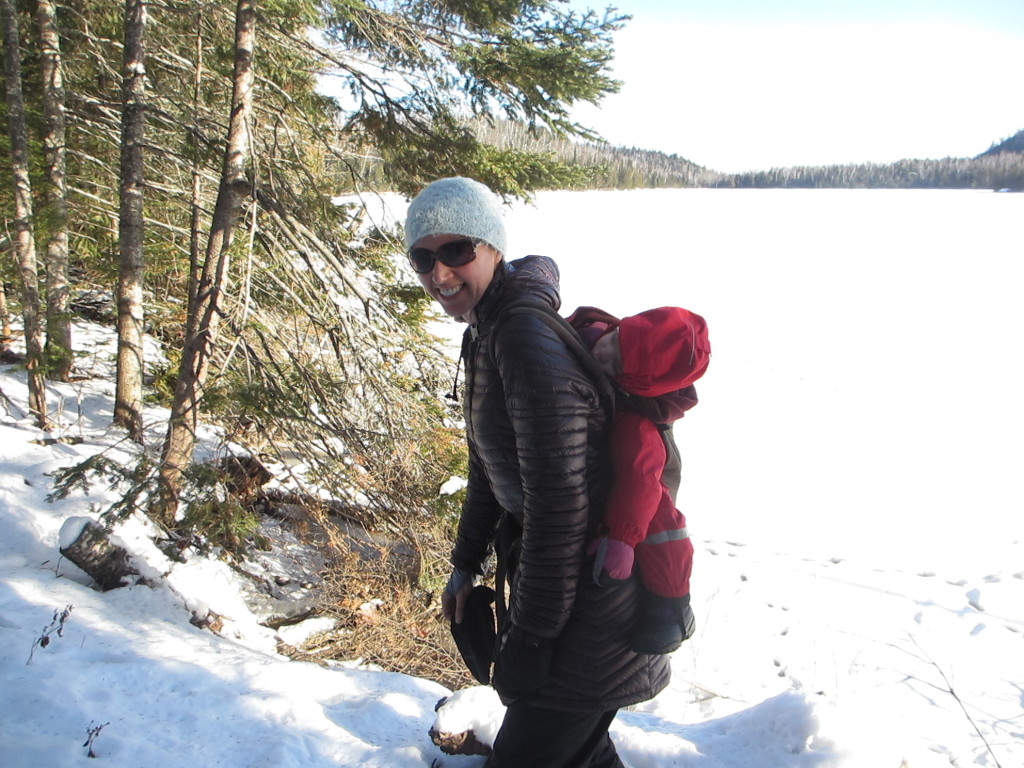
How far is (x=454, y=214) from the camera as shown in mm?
1622

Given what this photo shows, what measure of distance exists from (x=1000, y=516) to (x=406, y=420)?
30.6 feet

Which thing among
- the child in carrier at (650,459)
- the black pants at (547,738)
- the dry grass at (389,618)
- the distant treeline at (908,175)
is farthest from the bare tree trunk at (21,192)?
the distant treeline at (908,175)

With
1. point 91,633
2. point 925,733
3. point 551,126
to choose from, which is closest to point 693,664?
point 925,733

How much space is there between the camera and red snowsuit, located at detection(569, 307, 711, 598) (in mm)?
1527

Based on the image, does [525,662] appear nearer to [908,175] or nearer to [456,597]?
[456,597]

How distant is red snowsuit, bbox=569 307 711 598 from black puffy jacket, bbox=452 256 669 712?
74 millimetres

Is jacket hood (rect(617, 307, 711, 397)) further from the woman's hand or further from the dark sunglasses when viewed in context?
the woman's hand

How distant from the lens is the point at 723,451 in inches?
478

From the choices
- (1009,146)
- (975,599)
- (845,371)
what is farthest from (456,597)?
(1009,146)

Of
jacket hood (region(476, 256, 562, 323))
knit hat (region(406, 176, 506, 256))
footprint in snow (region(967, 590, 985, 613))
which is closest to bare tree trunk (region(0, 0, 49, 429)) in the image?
knit hat (region(406, 176, 506, 256))

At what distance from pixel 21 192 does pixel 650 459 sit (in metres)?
6.69

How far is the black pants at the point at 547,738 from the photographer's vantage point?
1756mm

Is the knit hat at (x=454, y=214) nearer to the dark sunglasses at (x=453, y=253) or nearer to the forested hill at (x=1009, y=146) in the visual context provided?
the dark sunglasses at (x=453, y=253)

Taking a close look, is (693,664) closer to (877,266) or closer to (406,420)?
(406,420)
